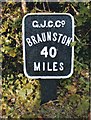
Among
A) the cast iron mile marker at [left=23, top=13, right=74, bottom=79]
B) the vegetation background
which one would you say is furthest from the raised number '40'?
the vegetation background

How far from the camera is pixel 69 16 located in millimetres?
2389

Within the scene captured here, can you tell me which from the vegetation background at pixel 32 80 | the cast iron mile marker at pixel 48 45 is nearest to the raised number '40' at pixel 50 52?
the cast iron mile marker at pixel 48 45

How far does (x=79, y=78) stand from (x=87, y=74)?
5 centimetres

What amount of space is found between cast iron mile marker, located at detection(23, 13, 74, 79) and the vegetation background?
0.12 ft

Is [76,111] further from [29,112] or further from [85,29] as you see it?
[85,29]

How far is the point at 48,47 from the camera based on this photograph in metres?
2.40

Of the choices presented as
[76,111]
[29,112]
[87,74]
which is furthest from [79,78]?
[29,112]

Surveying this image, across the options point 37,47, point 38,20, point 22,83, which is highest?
point 38,20

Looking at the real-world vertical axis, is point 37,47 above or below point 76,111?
above

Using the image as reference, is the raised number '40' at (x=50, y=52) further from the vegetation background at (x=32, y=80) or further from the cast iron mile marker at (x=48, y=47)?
the vegetation background at (x=32, y=80)

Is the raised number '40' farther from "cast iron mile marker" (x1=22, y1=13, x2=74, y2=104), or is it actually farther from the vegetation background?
the vegetation background

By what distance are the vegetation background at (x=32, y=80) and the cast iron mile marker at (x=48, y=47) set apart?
4cm

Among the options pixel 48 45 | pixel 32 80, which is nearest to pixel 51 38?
pixel 48 45

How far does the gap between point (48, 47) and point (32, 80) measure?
23 centimetres
